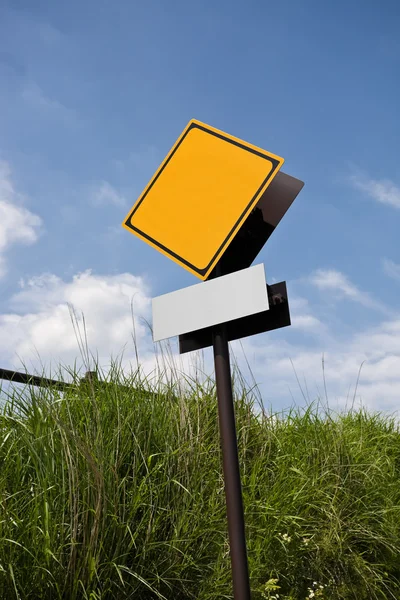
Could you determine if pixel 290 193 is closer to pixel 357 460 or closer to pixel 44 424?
pixel 44 424

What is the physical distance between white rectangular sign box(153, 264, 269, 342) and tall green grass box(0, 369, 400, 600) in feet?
2.31

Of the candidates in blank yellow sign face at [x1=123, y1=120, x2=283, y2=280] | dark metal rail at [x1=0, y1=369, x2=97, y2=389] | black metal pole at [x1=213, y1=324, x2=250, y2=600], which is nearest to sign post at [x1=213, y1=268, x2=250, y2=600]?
black metal pole at [x1=213, y1=324, x2=250, y2=600]

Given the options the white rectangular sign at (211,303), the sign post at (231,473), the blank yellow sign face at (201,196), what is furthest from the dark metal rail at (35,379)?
the sign post at (231,473)

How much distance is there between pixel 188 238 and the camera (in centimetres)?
276

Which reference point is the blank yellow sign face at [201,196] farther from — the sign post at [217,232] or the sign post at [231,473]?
the sign post at [231,473]

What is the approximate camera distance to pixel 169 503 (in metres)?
3.11

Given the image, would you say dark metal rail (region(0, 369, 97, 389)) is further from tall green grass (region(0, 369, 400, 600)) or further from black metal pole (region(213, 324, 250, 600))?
black metal pole (region(213, 324, 250, 600))

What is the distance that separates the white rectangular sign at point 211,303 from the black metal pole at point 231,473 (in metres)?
0.09

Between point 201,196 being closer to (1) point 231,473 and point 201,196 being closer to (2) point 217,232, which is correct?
(2) point 217,232

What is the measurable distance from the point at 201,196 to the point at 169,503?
157cm

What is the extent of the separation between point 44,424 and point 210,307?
44.5 inches

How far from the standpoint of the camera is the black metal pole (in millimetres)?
2260

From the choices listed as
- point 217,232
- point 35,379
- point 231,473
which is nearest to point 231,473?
point 231,473

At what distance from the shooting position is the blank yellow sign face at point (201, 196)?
8.82ft
